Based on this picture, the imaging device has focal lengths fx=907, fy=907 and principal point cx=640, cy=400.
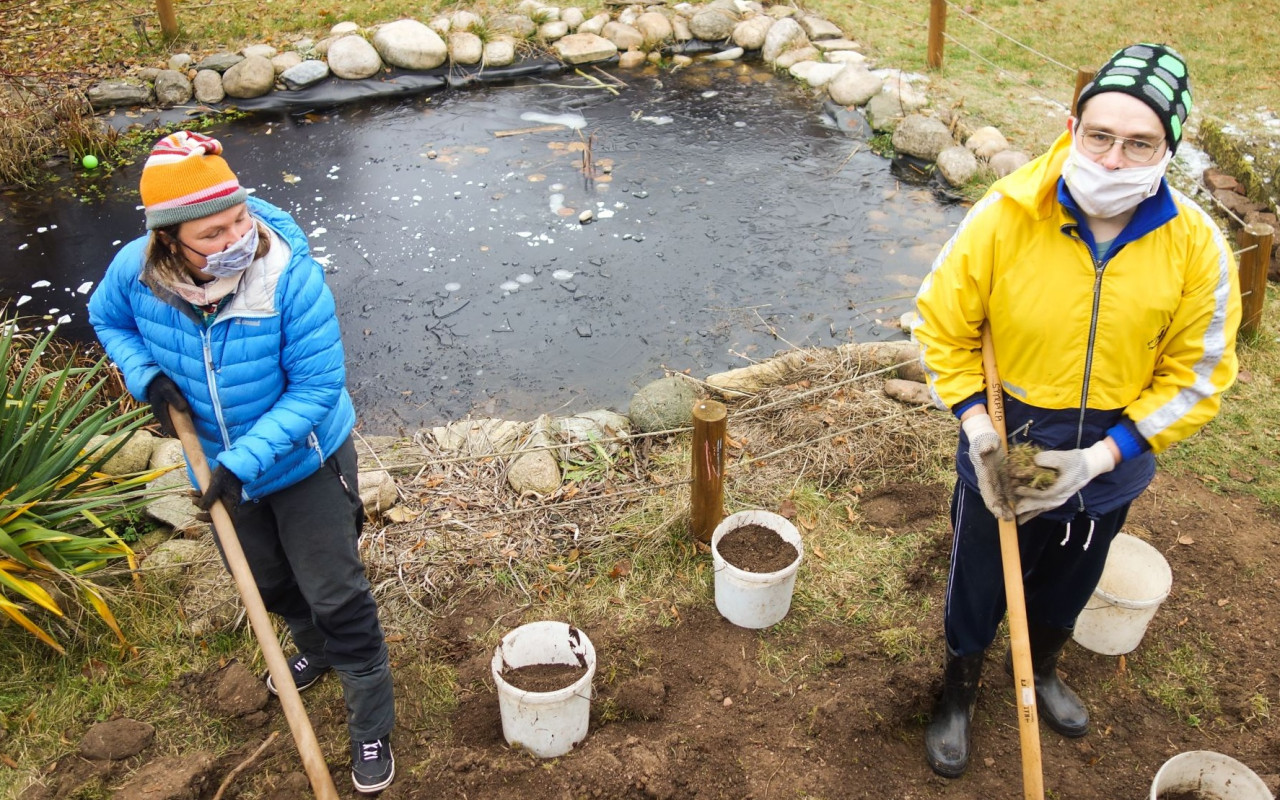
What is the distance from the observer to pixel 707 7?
10.0 meters

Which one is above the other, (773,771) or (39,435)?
(39,435)

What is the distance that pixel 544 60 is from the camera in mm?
9609

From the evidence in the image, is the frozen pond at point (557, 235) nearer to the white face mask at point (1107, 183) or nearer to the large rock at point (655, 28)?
the large rock at point (655, 28)

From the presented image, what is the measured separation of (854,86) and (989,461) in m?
7.10

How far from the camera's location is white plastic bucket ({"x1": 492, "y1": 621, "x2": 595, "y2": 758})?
280 centimetres

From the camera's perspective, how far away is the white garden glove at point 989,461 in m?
2.38

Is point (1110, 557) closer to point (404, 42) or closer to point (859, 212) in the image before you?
point (859, 212)

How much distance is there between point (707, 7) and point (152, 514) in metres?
8.30

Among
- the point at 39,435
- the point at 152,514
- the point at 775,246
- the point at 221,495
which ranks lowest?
the point at 775,246

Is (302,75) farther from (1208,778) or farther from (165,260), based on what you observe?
(1208,778)

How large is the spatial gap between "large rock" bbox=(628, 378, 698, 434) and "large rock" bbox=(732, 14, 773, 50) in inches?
251

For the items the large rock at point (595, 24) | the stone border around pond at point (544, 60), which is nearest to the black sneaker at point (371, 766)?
the stone border around pond at point (544, 60)

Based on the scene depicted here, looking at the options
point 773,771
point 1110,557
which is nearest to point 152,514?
point 773,771

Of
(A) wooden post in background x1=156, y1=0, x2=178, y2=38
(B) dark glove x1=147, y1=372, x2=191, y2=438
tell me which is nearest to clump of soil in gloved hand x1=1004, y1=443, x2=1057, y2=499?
(B) dark glove x1=147, y1=372, x2=191, y2=438
